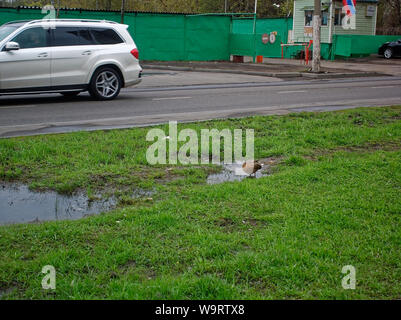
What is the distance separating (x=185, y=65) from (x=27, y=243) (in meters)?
23.8

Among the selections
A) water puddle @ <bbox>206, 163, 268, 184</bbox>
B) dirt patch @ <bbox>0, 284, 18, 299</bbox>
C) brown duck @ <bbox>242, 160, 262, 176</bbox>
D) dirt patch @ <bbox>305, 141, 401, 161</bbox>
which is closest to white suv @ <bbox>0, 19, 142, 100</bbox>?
water puddle @ <bbox>206, 163, 268, 184</bbox>

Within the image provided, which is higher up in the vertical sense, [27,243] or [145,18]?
[145,18]

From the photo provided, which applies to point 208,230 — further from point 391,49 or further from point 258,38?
point 391,49

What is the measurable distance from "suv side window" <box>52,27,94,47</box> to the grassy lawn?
228 inches

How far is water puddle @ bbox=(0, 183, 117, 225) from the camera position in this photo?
16.8 ft

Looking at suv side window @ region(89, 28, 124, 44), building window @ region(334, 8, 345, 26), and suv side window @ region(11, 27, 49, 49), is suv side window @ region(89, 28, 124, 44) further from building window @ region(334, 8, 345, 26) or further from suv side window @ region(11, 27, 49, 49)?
building window @ region(334, 8, 345, 26)

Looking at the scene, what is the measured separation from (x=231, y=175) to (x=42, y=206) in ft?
7.74

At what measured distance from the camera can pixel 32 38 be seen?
40.4ft

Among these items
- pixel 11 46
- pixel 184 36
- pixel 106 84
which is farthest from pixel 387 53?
pixel 11 46

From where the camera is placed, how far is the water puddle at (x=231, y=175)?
20.7ft

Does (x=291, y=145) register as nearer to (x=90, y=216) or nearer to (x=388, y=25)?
(x=90, y=216)

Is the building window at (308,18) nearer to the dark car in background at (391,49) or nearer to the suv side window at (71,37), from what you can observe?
the dark car in background at (391,49)
